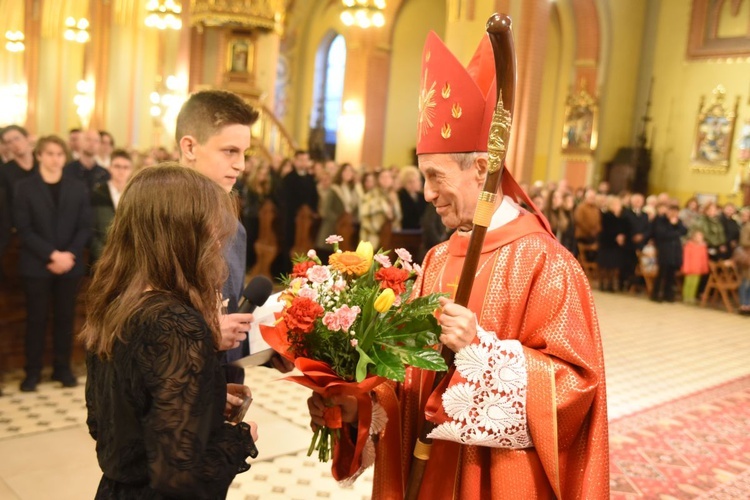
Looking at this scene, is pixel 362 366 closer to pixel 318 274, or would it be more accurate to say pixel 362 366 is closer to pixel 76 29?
pixel 318 274

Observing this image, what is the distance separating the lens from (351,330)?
1.67 meters

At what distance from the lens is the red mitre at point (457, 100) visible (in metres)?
1.91

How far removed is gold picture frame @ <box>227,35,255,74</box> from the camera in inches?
693

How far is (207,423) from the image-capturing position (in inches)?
61.6

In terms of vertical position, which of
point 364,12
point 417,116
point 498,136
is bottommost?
point 498,136

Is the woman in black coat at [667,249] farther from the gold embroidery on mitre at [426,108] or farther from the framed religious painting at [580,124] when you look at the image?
the gold embroidery on mitre at [426,108]

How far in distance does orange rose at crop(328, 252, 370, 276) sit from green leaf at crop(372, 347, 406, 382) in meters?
0.21

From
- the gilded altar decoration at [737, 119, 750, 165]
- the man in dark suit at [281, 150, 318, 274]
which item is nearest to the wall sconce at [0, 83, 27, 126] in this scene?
the man in dark suit at [281, 150, 318, 274]

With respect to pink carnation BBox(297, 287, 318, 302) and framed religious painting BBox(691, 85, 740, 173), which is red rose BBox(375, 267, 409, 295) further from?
framed religious painting BBox(691, 85, 740, 173)

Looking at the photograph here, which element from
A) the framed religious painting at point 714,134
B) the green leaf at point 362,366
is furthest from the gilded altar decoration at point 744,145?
the green leaf at point 362,366

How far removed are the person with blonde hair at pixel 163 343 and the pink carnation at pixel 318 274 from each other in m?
0.21

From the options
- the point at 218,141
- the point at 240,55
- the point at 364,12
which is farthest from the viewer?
the point at 240,55

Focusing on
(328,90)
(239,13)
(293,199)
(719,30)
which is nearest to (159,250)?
(293,199)

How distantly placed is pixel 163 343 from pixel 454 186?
0.87 meters
